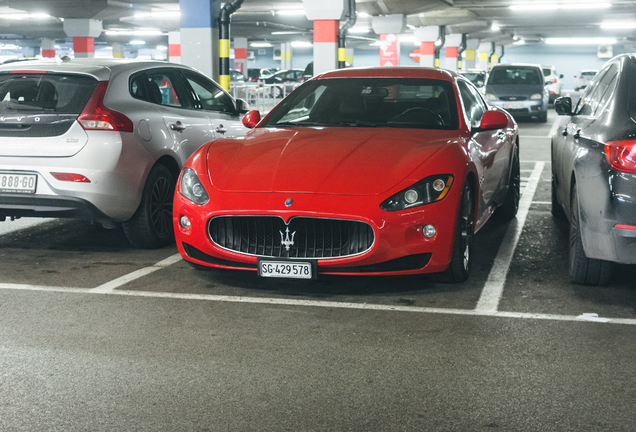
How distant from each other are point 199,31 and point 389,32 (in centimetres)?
1869

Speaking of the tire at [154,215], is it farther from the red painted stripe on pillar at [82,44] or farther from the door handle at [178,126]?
the red painted stripe on pillar at [82,44]

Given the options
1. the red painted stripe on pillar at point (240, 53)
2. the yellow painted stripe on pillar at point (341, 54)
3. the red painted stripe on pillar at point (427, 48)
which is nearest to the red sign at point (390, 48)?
the red painted stripe on pillar at point (427, 48)

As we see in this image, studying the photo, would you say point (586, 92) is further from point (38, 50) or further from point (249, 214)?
point (38, 50)

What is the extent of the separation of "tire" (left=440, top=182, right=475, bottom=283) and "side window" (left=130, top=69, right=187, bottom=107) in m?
2.95

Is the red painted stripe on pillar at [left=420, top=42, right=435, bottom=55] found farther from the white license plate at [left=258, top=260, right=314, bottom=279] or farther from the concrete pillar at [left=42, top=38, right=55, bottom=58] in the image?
the white license plate at [left=258, top=260, right=314, bottom=279]

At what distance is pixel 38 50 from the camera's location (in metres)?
76.2

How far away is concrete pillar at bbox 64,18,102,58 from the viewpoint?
35188mm

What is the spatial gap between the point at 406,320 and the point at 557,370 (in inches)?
40.9

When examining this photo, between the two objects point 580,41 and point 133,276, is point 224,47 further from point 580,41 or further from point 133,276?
A: point 580,41

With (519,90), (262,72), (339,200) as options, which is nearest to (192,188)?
(339,200)

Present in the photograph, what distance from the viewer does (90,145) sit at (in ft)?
19.2

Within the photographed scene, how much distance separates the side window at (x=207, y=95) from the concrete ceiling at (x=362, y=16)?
23035mm

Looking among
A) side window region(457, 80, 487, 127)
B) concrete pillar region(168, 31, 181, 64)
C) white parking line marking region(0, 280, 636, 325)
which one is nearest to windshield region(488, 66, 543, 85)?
side window region(457, 80, 487, 127)

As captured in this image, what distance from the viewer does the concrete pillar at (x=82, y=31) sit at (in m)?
35.2
